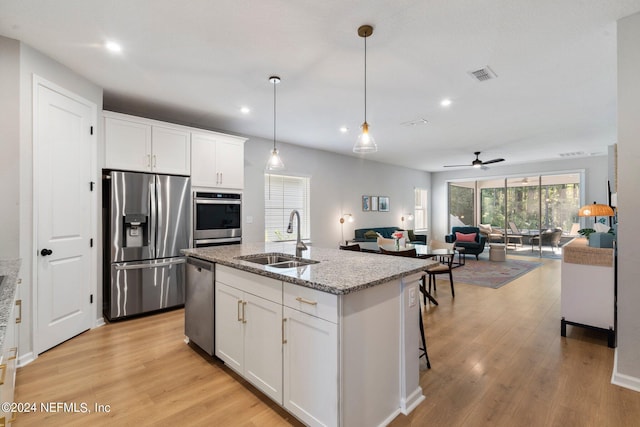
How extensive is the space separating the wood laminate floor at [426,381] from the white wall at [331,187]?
8.77 ft

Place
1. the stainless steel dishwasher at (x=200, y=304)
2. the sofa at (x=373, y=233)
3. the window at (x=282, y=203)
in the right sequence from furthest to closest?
the sofa at (x=373, y=233) < the window at (x=282, y=203) < the stainless steel dishwasher at (x=200, y=304)

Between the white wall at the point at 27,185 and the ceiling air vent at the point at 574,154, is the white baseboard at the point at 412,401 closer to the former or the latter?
the white wall at the point at 27,185

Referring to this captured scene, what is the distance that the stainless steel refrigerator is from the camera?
3.46 m

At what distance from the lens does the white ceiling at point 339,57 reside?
83.2 inches

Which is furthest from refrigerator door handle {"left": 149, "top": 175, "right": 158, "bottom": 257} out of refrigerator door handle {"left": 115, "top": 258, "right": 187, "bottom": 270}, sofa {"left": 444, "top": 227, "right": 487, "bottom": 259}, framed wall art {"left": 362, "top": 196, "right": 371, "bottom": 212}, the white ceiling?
sofa {"left": 444, "top": 227, "right": 487, "bottom": 259}

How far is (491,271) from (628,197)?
15.3ft

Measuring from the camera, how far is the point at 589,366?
2510mm

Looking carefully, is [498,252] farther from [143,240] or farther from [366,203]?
[143,240]

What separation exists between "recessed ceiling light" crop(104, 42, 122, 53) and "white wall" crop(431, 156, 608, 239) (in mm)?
9291

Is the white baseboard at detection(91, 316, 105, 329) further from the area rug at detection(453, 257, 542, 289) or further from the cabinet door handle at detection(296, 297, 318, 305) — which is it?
the area rug at detection(453, 257, 542, 289)

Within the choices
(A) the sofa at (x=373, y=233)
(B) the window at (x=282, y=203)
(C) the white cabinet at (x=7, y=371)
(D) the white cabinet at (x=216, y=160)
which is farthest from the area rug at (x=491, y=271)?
(C) the white cabinet at (x=7, y=371)

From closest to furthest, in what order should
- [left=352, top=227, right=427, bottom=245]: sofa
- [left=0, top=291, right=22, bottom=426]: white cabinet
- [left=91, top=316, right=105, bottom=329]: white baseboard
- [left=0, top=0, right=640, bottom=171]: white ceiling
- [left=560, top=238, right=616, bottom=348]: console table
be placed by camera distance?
[left=0, top=291, right=22, bottom=426]: white cabinet
[left=0, top=0, right=640, bottom=171]: white ceiling
[left=560, top=238, right=616, bottom=348]: console table
[left=91, top=316, right=105, bottom=329]: white baseboard
[left=352, top=227, right=427, bottom=245]: sofa

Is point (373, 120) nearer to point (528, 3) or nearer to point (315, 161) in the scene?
point (315, 161)

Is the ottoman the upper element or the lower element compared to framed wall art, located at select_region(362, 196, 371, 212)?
lower
